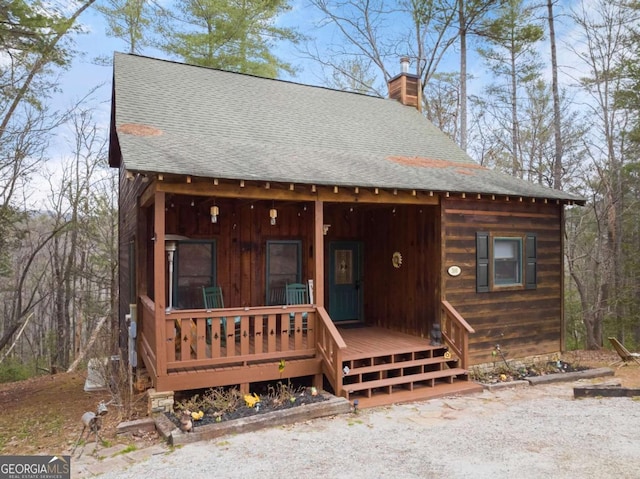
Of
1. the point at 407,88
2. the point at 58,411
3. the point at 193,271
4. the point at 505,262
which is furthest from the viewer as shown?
the point at 407,88

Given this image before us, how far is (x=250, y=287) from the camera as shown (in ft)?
26.3

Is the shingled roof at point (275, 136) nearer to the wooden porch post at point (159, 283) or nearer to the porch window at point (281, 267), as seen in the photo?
the wooden porch post at point (159, 283)

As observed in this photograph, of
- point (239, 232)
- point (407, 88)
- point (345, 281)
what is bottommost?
point (345, 281)

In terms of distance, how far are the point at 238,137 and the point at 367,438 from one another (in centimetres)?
518

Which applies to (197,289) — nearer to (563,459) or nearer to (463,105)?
(563,459)

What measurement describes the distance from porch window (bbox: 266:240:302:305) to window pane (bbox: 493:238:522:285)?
3495 millimetres

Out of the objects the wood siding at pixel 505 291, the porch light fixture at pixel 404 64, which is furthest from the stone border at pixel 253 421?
the porch light fixture at pixel 404 64

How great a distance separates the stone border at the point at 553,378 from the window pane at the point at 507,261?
1676mm

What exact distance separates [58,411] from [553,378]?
8233mm

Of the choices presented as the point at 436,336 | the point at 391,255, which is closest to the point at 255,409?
the point at 436,336

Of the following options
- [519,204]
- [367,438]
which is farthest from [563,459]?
[519,204]

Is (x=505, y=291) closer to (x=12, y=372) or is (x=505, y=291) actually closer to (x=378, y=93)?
(x=378, y=93)

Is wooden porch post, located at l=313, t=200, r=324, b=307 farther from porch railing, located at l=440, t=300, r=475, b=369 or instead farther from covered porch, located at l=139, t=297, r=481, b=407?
porch railing, located at l=440, t=300, r=475, b=369

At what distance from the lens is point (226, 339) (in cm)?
578
